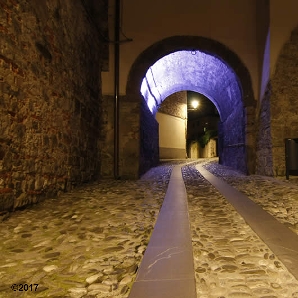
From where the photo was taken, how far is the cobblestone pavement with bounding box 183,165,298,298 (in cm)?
104

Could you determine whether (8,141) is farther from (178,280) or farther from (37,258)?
(178,280)

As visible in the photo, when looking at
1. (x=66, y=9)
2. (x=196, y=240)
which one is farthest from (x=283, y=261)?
(x=66, y=9)

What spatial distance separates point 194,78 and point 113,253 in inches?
346

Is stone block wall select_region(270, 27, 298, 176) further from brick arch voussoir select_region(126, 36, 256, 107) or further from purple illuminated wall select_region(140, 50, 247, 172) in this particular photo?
purple illuminated wall select_region(140, 50, 247, 172)

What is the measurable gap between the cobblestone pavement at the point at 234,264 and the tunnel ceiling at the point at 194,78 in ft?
17.9

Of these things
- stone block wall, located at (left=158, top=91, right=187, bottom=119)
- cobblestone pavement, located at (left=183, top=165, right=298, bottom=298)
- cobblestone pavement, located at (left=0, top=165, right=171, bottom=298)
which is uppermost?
stone block wall, located at (left=158, top=91, right=187, bottom=119)

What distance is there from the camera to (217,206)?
256 cm

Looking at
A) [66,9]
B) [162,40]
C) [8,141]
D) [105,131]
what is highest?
[162,40]

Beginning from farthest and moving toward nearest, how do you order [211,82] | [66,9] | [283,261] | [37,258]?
[211,82], [66,9], [37,258], [283,261]

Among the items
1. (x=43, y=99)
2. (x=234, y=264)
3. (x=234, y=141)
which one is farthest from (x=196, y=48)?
(x=234, y=264)

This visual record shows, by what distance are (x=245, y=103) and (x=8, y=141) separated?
226 inches

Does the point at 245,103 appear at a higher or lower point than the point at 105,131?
higher

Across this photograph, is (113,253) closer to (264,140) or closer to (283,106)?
(264,140)

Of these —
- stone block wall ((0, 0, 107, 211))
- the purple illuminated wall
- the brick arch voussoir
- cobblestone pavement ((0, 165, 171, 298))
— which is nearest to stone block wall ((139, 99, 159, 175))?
the purple illuminated wall
